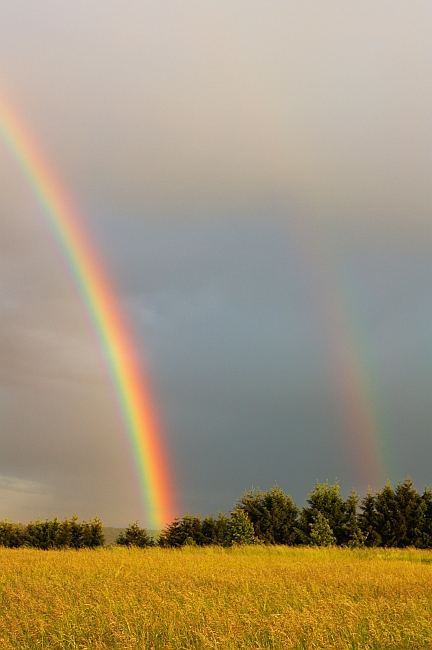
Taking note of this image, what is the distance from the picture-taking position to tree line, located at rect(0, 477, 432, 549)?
31297 mm

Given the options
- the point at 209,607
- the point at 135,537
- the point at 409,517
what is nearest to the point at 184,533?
the point at 135,537

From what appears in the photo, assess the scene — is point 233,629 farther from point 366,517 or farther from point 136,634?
point 366,517

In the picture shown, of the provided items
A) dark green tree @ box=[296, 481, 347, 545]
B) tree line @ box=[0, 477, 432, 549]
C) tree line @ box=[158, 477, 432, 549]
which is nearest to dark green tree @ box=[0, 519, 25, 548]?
tree line @ box=[0, 477, 432, 549]

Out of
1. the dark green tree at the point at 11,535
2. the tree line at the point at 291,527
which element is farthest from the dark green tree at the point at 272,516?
the dark green tree at the point at 11,535

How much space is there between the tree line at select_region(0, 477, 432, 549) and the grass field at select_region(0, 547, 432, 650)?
15083mm

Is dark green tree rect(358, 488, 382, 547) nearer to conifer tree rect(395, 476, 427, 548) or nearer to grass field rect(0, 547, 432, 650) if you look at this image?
conifer tree rect(395, 476, 427, 548)

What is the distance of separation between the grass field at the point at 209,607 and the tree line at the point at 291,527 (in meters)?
15.1

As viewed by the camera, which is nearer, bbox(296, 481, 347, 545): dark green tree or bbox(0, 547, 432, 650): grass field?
bbox(0, 547, 432, 650): grass field

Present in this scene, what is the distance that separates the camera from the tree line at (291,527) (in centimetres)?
3130

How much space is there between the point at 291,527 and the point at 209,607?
23.0m

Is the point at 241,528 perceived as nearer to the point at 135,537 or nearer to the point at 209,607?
the point at 135,537

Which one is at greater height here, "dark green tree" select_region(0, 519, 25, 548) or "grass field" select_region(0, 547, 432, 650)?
"dark green tree" select_region(0, 519, 25, 548)

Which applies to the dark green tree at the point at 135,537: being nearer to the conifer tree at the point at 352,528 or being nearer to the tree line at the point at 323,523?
the tree line at the point at 323,523

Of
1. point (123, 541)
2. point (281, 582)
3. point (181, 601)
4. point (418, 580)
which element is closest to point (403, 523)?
point (123, 541)
